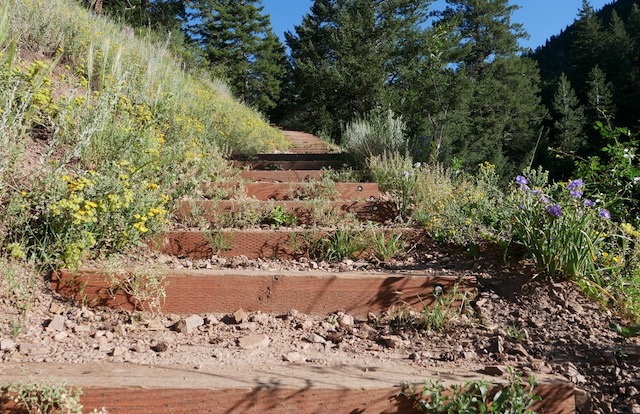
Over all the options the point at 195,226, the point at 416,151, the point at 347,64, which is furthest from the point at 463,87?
the point at 347,64

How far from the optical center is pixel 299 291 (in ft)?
6.81

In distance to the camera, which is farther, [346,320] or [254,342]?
[346,320]

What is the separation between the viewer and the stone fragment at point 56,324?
1787mm

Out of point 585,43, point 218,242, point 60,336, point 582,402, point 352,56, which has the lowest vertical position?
point 582,402

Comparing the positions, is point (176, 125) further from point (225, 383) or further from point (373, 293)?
point (225, 383)

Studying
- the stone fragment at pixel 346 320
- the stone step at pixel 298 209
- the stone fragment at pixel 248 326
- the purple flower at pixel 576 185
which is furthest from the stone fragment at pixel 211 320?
the purple flower at pixel 576 185

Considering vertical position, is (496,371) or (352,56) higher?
(352,56)

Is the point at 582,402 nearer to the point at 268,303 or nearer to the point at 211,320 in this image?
the point at 268,303

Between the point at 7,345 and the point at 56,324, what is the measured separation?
0.67 feet

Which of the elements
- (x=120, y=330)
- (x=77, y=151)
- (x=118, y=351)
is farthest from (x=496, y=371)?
(x=77, y=151)

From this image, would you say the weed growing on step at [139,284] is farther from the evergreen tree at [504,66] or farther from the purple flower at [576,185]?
the evergreen tree at [504,66]

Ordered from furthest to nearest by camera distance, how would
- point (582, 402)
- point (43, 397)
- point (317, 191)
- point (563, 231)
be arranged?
point (317, 191), point (563, 231), point (582, 402), point (43, 397)

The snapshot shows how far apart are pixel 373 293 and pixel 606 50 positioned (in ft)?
138

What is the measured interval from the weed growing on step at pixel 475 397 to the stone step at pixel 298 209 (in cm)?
176
